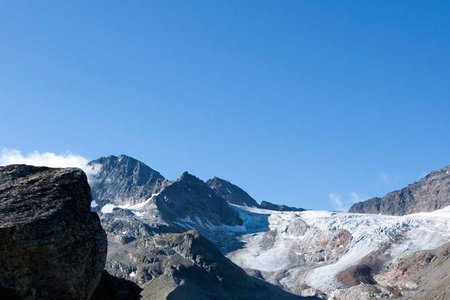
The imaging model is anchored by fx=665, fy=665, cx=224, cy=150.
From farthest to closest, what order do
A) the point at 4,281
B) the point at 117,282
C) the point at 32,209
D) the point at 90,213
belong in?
the point at 117,282
the point at 90,213
the point at 32,209
the point at 4,281

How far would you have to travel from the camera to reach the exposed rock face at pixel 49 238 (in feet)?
81.0

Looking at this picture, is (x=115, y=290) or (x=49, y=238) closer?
(x=49, y=238)

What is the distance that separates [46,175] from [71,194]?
6.15ft

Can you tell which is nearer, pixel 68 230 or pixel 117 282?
pixel 68 230

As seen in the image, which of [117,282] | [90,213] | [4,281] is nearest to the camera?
[4,281]

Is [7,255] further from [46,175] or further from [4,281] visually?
[46,175]

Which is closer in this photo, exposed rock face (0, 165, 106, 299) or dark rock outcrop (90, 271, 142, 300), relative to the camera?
exposed rock face (0, 165, 106, 299)

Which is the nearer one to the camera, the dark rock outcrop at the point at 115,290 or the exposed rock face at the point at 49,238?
the exposed rock face at the point at 49,238

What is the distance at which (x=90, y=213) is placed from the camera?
27969mm

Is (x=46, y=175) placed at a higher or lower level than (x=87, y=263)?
higher

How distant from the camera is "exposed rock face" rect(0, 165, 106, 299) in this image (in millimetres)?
24688

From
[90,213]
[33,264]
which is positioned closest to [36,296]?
[33,264]

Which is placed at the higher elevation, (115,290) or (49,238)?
(49,238)

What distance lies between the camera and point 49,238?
25094 mm
